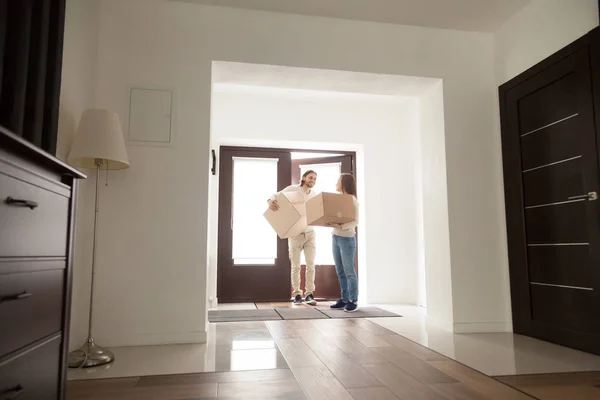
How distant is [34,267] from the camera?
3.57ft

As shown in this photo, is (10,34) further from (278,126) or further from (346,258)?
(278,126)

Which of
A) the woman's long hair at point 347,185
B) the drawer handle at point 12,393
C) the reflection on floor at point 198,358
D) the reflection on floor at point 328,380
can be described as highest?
the woman's long hair at point 347,185

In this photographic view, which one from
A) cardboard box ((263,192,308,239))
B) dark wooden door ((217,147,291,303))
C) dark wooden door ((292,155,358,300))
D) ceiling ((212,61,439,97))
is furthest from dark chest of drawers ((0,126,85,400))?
dark wooden door ((292,155,358,300))

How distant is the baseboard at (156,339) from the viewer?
8.40 feet

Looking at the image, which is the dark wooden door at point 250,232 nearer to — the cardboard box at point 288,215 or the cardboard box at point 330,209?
the cardboard box at point 288,215

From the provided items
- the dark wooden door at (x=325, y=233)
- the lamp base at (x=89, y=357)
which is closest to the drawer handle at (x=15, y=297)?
the lamp base at (x=89, y=357)

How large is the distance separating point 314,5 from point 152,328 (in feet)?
7.64

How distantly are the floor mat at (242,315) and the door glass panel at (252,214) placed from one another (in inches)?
39.7

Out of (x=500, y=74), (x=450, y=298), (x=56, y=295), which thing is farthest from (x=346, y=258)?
(x=56, y=295)

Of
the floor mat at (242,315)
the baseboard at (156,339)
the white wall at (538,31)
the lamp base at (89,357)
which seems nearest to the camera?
the lamp base at (89,357)

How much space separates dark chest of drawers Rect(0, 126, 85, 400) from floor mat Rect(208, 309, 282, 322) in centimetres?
216

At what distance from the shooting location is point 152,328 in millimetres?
2615

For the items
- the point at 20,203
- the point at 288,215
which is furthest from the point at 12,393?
the point at 288,215

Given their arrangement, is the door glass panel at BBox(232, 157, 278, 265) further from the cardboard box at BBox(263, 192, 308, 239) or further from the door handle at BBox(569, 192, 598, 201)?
the door handle at BBox(569, 192, 598, 201)
